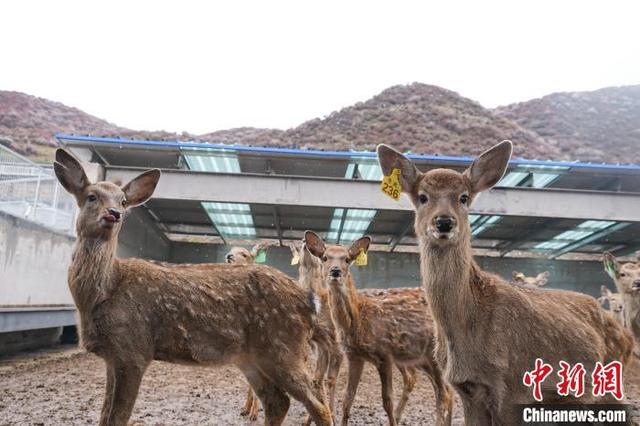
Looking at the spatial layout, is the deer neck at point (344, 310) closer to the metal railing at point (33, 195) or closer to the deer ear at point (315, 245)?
the deer ear at point (315, 245)

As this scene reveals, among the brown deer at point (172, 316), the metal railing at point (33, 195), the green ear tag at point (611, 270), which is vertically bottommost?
the brown deer at point (172, 316)

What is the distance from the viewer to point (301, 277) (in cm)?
1023

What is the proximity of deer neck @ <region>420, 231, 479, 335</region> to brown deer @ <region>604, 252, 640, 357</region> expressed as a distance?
22.8 ft

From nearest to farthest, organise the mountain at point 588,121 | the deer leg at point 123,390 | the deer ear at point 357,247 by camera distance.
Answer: the deer leg at point 123,390
the deer ear at point 357,247
the mountain at point 588,121

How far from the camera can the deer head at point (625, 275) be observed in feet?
32.0

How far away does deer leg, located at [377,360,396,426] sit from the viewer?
6.43 metres

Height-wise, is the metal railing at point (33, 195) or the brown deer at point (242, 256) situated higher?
the metal railing at point (33, 195)

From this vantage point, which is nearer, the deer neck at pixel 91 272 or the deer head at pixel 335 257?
the deer neck at pixel 91 272

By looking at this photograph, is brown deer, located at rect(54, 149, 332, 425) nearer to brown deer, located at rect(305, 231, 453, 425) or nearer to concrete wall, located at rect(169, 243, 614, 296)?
brown deer, located at rect(305, 231, 453, 425)

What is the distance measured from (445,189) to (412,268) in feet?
50.5

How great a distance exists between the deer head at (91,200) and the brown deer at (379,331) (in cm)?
337

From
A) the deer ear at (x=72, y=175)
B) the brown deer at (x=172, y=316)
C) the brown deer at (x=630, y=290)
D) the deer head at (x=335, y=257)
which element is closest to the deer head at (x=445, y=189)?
the brown deer at (x=172, y=316)

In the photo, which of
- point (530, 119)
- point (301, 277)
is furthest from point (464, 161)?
point (530, 119)

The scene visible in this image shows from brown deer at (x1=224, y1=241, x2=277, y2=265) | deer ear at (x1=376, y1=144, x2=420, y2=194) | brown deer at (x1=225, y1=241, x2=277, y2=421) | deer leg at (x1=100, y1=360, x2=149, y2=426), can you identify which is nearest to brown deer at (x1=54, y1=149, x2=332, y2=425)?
deer leg at (x1=100, y1=360, x2=149, y2=426)
